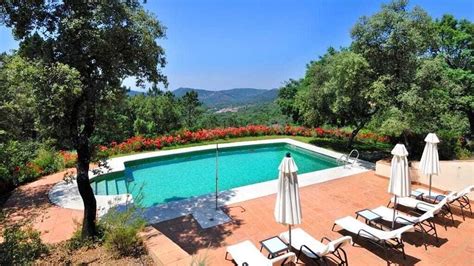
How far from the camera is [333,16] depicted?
21094 mm

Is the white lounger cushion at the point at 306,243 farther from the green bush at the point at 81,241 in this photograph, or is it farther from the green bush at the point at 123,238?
the green bush at the point at 81,241

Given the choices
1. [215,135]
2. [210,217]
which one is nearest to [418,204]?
[210,217]

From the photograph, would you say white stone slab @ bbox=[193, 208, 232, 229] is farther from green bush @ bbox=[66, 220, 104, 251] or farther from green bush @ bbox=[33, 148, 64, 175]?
green bush @ bbox=[33, 148, 64, 175]

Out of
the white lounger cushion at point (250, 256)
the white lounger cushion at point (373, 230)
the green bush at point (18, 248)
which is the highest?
the green bush at point (18, 248)

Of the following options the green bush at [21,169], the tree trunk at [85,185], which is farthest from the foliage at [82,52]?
the green bush at [21,169]

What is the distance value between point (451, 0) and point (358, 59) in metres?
10.3

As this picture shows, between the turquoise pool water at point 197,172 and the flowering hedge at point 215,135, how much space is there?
1.61m

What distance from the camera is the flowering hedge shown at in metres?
16.5

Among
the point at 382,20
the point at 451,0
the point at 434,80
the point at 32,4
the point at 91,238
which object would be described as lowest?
the point at 91,238

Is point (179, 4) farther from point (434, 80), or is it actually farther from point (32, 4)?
point (434, 80)

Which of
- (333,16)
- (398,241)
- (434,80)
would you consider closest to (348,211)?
(398,241)

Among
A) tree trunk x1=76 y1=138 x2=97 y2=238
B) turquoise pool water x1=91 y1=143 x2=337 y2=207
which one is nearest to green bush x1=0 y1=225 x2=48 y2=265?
tree trunk x1=76 y1=138 x2=97 y2=238

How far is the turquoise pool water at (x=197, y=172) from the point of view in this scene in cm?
1170

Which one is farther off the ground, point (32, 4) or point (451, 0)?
point (451, 0)
